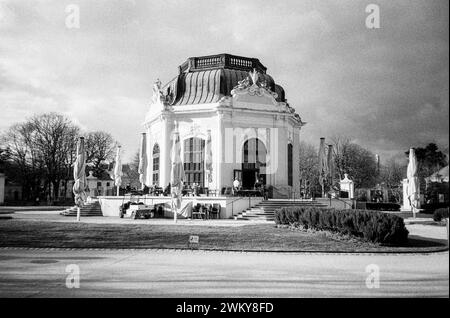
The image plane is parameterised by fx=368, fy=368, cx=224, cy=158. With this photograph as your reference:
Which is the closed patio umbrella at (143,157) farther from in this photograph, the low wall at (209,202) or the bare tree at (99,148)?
the bare tree at (99,148)

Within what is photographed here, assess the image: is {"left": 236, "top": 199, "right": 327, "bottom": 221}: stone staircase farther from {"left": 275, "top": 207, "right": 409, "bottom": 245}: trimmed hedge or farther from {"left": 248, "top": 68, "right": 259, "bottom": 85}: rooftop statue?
{"left": 248, "top": 68, "right": 259, "bottom": 85}: rooftop statue

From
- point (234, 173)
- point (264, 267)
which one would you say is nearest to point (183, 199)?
point (234, 173)

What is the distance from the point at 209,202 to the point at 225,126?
6108 mm

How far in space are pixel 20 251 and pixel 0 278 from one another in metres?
3.29

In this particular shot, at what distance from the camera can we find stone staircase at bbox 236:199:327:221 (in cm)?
1867

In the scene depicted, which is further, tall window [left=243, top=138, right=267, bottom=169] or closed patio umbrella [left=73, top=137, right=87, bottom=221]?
tall window [left=243, top=138, right=267, bottom=169]

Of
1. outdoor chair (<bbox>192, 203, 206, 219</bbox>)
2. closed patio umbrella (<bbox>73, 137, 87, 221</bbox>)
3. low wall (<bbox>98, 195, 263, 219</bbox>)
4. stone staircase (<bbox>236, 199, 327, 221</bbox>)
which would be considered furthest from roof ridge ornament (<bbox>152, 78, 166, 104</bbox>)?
stone staircase (<bbox>236, 199, 327, 221</bbox>)

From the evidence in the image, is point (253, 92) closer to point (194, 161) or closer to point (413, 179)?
point (194, 161)

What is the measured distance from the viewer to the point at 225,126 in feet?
78.2

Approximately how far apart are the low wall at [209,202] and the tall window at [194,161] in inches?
161

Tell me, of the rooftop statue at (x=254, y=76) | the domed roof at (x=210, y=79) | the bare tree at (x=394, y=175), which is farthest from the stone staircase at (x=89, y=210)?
the bare tree at (x=394, y=175)

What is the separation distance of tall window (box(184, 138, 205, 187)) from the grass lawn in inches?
465
